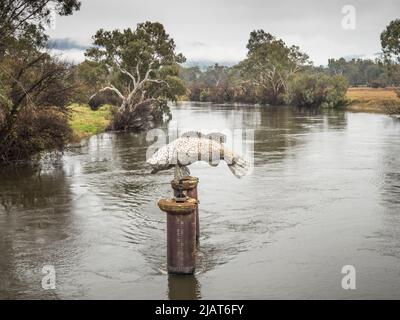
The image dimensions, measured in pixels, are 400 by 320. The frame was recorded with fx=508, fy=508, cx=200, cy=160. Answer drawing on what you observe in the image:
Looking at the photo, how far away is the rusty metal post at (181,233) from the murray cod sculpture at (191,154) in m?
0.67

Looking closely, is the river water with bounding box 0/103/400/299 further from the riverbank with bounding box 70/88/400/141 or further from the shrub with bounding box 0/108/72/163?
A: the riverbank with bounding box 70/88/400/141

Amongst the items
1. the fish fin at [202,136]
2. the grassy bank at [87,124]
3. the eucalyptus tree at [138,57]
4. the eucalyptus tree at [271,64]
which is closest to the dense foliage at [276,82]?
the eucalyptus tree at [271,64]

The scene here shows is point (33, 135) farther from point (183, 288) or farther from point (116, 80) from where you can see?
point (116, 80)

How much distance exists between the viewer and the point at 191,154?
843 centimetres

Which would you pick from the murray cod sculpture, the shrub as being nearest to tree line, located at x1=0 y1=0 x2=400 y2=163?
the shrub

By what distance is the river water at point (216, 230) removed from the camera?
8.22 m

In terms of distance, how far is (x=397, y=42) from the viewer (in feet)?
161

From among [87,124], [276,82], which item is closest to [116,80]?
[87,124]

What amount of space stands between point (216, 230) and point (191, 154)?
3.42 metres

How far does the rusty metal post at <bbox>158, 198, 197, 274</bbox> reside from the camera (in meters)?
8.09

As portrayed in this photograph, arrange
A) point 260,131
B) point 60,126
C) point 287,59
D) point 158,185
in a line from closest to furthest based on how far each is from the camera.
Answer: point 158,185 → point 60,126 → point 260,131 → point 287,59

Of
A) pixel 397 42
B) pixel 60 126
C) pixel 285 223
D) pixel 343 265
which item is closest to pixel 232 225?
pixel 285 223

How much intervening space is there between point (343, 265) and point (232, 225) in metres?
3.24
